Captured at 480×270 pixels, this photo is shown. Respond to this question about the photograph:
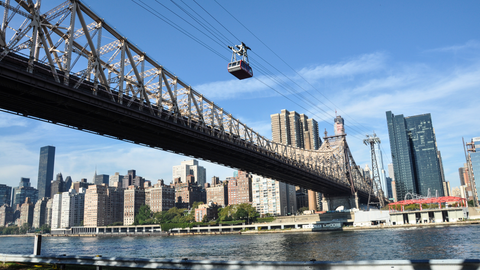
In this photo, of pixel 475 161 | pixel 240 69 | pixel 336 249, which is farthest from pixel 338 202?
pixel 240 69

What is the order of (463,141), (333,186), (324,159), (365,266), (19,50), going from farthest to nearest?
(463,141)
(324,159)
(333,186)
(19,50)
(365,266)

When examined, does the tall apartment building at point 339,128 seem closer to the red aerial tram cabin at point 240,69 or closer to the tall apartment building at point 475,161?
the tall apartment building at point 475,161

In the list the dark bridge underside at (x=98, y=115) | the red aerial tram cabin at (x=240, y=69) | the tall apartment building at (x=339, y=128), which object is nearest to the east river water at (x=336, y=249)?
the dark bridge underside at (x=98, y=115)

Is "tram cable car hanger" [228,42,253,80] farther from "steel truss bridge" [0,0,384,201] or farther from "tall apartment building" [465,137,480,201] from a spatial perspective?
"tall apartment building" [465,137,480,201]

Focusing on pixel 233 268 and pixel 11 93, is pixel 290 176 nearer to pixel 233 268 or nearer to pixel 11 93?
pixel 11 93

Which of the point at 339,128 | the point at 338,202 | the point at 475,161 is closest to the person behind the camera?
the point at 338,202

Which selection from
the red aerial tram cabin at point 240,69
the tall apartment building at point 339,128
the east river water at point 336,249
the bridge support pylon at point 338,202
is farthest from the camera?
the tall apartment building at point 339,128

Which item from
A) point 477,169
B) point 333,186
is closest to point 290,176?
point 333,186

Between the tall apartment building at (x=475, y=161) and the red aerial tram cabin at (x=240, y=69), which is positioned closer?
the red aerial tram cabin at (x=240, y=69)

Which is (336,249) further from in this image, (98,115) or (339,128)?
(339,128)
